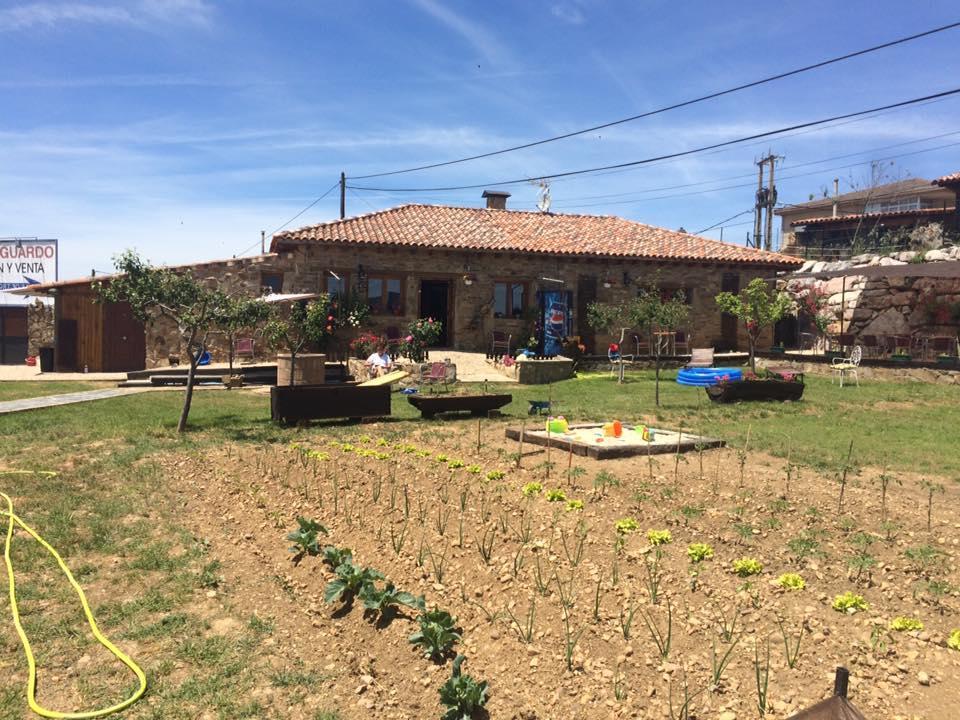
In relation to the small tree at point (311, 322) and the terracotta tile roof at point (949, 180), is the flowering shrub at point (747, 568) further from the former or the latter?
the terracotta tile roof at point (949, 180)

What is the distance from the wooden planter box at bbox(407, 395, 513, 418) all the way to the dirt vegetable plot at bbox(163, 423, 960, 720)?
3635 mm

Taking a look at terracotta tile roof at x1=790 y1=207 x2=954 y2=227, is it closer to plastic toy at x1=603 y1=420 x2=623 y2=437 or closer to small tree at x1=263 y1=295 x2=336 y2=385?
small tree at x1=263 y1=295 x2=336 y2=385

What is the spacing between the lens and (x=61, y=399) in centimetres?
1418

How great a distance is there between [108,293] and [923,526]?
10.9 meters

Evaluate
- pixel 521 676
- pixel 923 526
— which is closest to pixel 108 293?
pixel 521 676

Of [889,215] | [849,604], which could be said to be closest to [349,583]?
[849,604]

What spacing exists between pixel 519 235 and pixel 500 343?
470cm

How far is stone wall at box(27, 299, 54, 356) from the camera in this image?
78.5 feet

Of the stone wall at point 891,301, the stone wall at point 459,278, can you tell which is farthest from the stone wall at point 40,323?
the stone wall at point 891,301

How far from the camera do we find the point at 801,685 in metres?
3.65

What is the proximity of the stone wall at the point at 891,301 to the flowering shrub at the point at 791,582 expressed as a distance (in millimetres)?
20037

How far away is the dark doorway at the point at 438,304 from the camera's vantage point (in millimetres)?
22906

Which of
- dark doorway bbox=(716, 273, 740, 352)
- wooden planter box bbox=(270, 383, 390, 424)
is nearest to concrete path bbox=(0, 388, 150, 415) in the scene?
wooden planter box bbox=(270, 383, 390, 424)

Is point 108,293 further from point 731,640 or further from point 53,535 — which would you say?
point 731,640
